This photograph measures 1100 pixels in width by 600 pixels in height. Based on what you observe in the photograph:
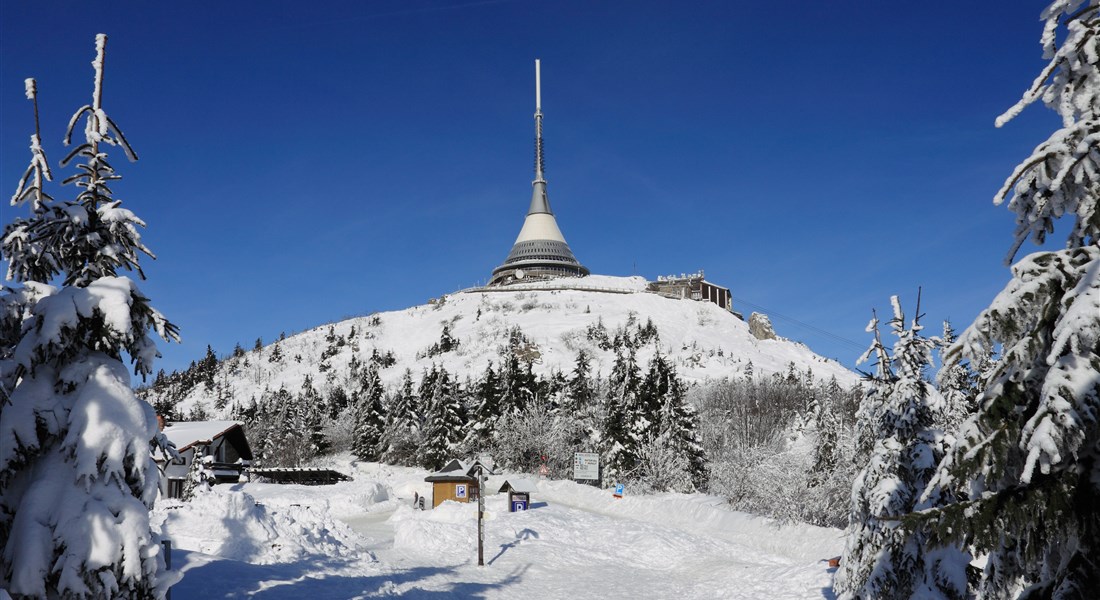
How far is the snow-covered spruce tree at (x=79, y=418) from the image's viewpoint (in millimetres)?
9914

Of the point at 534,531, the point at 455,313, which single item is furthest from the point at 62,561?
the point at 455,313

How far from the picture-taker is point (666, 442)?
59219 millimetres

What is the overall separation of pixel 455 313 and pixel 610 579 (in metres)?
117

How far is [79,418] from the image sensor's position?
10.3 m

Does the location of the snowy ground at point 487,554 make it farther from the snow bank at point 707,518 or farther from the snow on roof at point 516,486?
the snow on roof at point 516,486

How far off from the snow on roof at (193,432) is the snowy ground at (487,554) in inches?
490

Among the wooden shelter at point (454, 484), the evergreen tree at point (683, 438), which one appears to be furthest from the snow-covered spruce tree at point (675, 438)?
the wooden shelter at point (454, 484)

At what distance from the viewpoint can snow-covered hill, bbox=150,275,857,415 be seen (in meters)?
115

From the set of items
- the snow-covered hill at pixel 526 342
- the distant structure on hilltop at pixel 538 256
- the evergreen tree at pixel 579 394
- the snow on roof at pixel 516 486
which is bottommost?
the snow on roof at pixel 516 486

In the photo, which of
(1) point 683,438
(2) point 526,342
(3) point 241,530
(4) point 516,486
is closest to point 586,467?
(1) point 683,438

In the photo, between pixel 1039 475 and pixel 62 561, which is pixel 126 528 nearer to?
pixel 62 561

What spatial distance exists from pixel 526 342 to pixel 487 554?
3468 inches

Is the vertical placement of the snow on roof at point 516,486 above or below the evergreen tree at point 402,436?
below

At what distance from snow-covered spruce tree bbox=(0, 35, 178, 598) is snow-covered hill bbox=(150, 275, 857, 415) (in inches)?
3601
